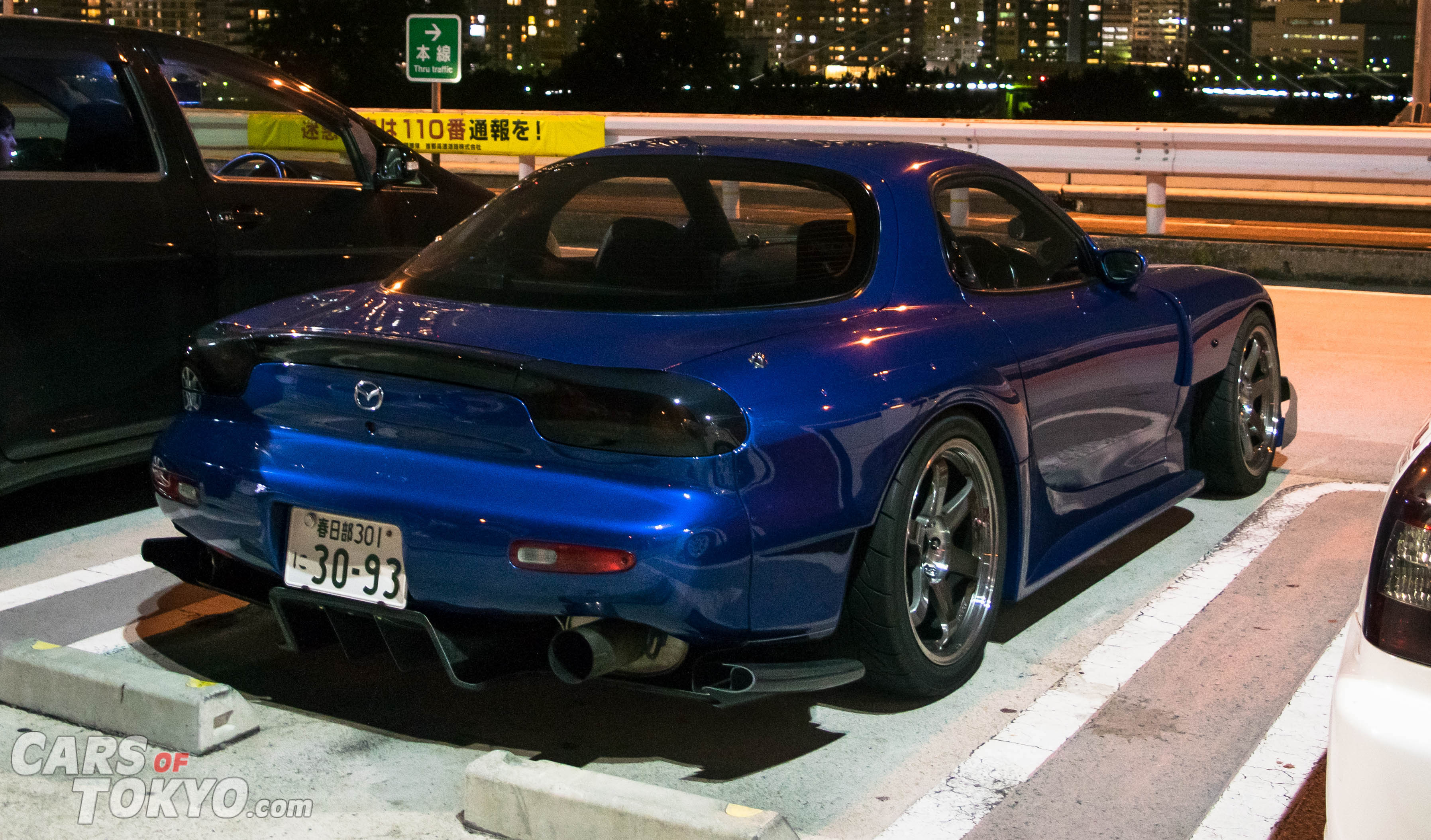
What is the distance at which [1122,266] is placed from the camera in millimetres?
4684

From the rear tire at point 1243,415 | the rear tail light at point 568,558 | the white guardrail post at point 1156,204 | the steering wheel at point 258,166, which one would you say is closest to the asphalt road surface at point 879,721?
the rear tire at point 1243,415

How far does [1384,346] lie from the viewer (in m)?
8.82

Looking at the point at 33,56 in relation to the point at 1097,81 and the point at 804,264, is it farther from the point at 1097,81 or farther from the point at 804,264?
the point at 1097,81

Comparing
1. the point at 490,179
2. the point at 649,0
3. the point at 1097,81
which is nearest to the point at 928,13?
the point at 649,0

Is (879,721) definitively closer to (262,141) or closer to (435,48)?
(262,141)

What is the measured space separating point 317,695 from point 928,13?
168 m

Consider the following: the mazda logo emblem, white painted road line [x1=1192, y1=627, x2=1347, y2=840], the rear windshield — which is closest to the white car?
white painted road line [x1=1192, y1=627, x2=1347, y2=840]

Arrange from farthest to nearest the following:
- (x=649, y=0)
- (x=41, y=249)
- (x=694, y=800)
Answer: (x=649, y=0) → (x=41, y=249) → (x=694, y=800)

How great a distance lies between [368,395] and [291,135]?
3.65 m

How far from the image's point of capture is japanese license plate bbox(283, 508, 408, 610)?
3252mm

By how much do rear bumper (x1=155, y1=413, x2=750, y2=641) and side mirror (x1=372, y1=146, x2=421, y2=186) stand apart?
2.81 meters

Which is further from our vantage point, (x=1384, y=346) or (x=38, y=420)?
(x=1384, y=346)

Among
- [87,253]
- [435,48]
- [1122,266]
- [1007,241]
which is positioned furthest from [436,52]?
[1122,266]

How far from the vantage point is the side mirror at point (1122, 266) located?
4664mm
